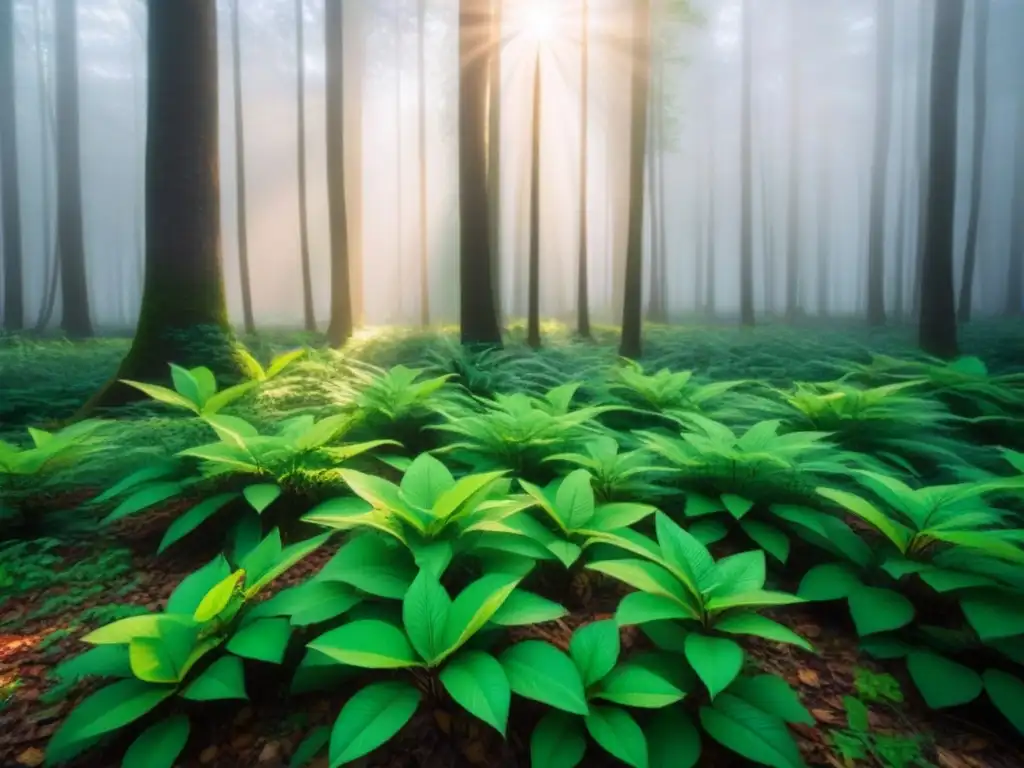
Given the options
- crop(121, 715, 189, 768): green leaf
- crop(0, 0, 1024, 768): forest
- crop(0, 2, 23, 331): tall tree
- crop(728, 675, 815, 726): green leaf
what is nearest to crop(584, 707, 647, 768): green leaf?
crop(0, 0, 1024, 768): forest

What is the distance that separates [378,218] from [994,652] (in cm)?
5498

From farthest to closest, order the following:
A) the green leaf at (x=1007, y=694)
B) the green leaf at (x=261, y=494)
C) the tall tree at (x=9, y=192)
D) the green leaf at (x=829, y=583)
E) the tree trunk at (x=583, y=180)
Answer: the tall tree at (x=9, y=192) < the tree trunk at (x=583, y=180) < the green leaf at (x=261, y=494) < the green leaf at (x=829, y=583) < the green leaf at (x=1007, y=694)

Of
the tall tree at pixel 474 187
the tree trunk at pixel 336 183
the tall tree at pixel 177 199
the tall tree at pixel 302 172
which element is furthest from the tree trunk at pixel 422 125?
the tall tree at pixel 177 199

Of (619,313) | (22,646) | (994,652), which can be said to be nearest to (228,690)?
(22,646)

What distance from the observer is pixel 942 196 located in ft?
30.3

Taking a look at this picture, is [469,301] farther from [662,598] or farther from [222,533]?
[662,598]

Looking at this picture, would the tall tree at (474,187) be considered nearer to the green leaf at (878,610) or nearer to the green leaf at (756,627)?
the green leaf at (878,610)

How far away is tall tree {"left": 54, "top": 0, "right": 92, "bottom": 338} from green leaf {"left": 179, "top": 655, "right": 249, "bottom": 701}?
17985mm

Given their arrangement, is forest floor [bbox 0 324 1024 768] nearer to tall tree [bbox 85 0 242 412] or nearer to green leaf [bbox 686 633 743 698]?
green leaf [bbox 686 633 743 698]

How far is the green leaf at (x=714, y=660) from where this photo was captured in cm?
166

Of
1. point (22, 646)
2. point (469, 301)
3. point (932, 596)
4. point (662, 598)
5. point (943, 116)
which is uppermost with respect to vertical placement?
point (943, 116)

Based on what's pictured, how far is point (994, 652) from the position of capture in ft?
6.94

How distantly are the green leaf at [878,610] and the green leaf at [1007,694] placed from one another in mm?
289

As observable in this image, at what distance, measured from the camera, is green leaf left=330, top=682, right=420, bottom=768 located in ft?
4.94
